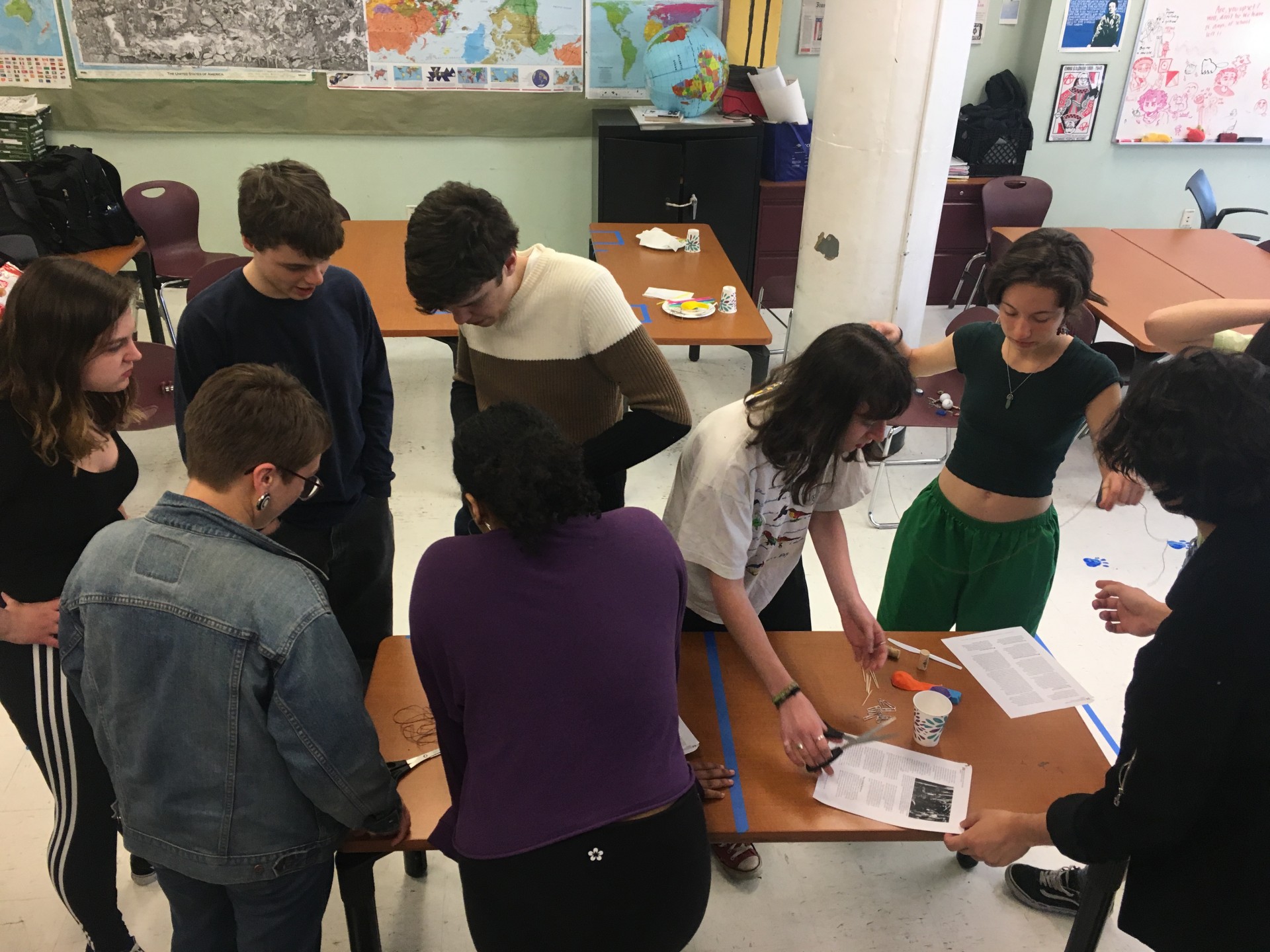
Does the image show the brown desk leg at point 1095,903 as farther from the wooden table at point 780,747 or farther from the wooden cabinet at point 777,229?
the wooden cabinet at point 777,229

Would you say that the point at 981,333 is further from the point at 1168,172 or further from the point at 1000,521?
the point at 1168,172

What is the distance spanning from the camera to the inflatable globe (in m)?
5.45

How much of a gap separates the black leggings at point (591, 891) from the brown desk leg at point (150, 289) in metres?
4.22

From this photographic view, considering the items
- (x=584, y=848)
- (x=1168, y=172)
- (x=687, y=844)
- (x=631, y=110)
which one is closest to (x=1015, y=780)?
(x=687, y=844)

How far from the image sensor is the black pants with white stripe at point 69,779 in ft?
5.67

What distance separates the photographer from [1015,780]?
1.80 m

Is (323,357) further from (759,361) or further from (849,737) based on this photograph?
(759,361)

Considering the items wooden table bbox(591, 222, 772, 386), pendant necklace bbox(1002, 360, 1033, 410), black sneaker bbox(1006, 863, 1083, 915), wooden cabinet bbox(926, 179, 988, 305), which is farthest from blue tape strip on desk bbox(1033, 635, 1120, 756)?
wooden cabinet bbox(926, 179, 988, 305)

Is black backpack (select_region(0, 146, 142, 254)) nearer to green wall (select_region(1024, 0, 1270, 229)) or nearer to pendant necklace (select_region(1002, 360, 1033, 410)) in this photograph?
pendant necklace (select_region(1002, 360, 1033, 410))

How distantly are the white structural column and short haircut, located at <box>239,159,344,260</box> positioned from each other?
2558mm

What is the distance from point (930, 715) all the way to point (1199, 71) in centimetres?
617

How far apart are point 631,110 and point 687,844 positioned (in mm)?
5268

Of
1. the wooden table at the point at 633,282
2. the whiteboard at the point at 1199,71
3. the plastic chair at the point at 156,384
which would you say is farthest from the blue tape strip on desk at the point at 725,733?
the whiteboard at the point at 1199,71

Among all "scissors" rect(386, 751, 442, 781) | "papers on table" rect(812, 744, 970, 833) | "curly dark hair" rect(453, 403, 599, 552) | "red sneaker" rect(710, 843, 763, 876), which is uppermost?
"curly dark hair" rect(453, 403, 599, 552)
